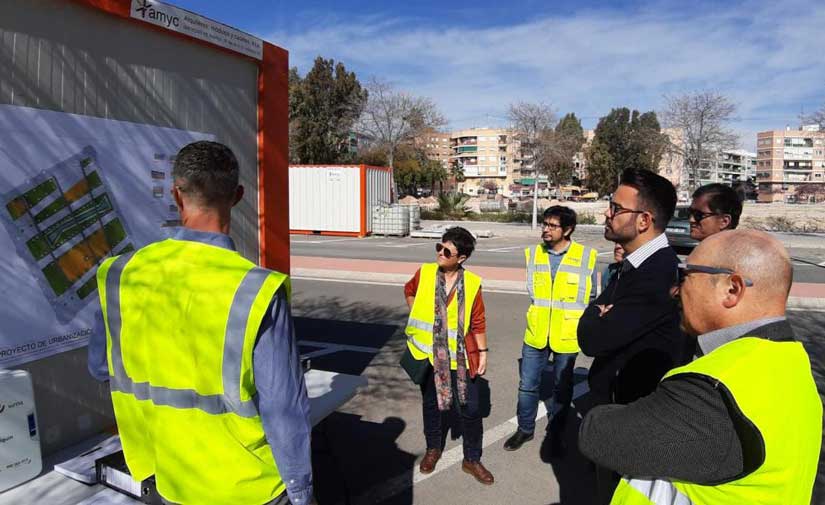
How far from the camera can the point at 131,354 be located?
78.7 inches

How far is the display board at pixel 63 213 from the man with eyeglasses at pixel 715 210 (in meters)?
3.33

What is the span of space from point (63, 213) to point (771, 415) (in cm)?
334

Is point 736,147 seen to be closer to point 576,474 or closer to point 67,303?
point 576,474

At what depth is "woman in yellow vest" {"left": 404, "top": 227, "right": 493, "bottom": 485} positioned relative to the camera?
4039mm

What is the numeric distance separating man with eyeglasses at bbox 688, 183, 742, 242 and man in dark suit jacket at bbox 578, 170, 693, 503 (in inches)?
54.1

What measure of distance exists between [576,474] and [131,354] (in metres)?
3.34

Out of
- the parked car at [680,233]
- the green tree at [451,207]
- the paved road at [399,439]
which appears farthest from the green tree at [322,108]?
the paved road at [399,439]

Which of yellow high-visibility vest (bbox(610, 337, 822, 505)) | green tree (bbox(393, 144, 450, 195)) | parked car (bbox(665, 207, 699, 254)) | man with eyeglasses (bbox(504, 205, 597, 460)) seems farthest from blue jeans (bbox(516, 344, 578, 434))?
green tree (bbox(393, 144, 450, 195))

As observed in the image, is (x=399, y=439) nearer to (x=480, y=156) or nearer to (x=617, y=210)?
(x=617, y=210)

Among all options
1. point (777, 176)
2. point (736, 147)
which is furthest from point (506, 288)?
point (777, 176)

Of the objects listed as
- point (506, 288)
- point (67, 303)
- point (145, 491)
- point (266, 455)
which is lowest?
point (506, 288)

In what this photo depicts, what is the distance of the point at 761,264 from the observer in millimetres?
1561

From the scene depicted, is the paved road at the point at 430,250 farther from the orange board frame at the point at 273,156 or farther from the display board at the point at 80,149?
the display board at the point at 80,149

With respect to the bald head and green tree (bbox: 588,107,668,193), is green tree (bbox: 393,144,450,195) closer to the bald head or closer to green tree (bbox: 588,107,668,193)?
green tree (bbox: 588,107,668,193)
